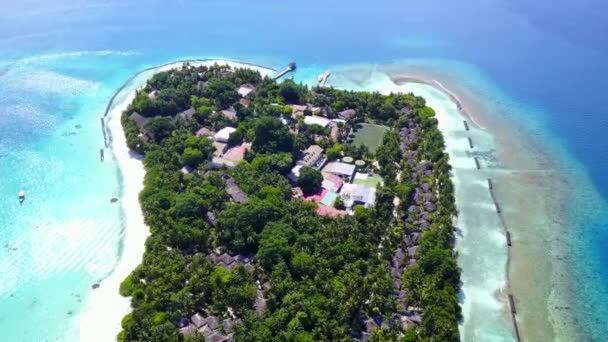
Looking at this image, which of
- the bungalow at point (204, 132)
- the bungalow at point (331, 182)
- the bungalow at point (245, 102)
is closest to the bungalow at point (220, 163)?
the bungalow at point (204, 132)

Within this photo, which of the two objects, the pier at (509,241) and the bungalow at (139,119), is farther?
the bungalow at (139,119)

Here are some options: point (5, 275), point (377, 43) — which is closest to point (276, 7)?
point (377, 43)

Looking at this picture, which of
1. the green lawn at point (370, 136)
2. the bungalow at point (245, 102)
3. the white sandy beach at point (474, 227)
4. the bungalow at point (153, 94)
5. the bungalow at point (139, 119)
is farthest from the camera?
the bungalow at point (245, 102)

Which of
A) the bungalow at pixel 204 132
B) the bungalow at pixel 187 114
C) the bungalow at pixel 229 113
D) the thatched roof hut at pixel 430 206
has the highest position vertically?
the bungalow at pixel 229 113

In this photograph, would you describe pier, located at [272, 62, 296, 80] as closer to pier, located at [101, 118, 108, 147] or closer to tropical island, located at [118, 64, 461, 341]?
tropical island, located at [118, 64, 461, 341]

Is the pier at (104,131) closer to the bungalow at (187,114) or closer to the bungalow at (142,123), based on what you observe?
the bungalow at (142,123)

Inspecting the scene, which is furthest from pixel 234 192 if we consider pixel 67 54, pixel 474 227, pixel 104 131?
pixel 67 54

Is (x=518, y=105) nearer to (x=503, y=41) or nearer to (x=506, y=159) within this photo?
(x=506, y=159)
